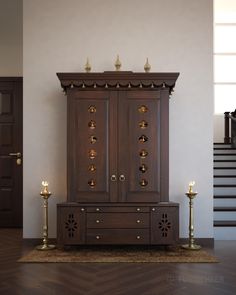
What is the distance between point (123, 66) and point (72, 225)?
6.74 feet

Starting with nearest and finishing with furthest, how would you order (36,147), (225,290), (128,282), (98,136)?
(225,290), (128,282), (98,136), (36,147)

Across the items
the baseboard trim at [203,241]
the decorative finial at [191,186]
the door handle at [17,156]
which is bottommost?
the baseboard trim at [203,241]

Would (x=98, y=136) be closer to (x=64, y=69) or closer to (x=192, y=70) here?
(x=64, y=69)

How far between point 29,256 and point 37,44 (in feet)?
8.46

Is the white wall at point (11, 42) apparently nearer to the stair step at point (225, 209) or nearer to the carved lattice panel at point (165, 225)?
the carved lattice panel at point (165, 225)

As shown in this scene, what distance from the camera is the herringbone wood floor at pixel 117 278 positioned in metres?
3.35

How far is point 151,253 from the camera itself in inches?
187

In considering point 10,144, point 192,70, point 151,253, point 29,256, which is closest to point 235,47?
point 192,70

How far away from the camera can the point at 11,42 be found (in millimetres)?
6539

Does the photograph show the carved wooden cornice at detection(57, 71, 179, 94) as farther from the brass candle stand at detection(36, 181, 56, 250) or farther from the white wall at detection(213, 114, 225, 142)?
the white wall at detection(213, 114, 225, 142)

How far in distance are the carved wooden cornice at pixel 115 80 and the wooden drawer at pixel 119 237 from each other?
5.39 feet

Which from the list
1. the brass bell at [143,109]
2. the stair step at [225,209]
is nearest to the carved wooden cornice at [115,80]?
the brass bell at [143,109]

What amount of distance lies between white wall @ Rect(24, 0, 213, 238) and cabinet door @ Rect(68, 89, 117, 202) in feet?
1.60

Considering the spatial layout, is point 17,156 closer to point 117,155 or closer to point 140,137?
point 117,155
